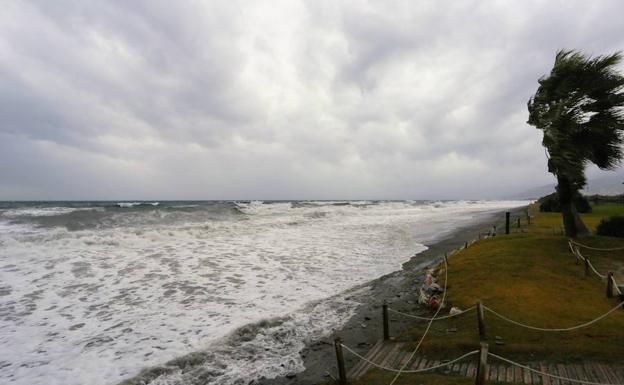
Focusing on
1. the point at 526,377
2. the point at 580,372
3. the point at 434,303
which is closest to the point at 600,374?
the point at 580,372

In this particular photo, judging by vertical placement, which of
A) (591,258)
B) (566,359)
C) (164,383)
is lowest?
(164,383)

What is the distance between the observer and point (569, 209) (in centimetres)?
1677

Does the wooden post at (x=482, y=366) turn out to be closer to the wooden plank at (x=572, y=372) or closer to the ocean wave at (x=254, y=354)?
the wooden plank at (x=572, y=372)

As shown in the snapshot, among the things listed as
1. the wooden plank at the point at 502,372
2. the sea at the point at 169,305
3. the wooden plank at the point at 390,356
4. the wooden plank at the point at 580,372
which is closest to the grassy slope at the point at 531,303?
the wooden plank at the point at 580,372

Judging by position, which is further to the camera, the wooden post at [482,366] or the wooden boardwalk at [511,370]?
the wooden boardwalk at [511,370]

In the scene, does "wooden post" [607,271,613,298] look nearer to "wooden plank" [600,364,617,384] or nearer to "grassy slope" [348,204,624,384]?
"grassy slope" [348,204,624,384]

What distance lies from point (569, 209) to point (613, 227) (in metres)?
2.65

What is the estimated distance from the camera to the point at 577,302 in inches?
376

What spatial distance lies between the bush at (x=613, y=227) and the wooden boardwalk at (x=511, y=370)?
14.4m

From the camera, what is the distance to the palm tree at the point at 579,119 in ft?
50.7

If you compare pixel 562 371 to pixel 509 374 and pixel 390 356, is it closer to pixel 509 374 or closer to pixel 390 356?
pixel 509 374

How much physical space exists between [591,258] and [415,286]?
7.60m

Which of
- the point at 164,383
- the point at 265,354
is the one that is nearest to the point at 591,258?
the point at 265,354

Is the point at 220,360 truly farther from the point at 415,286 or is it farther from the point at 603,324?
the point at 603,324
